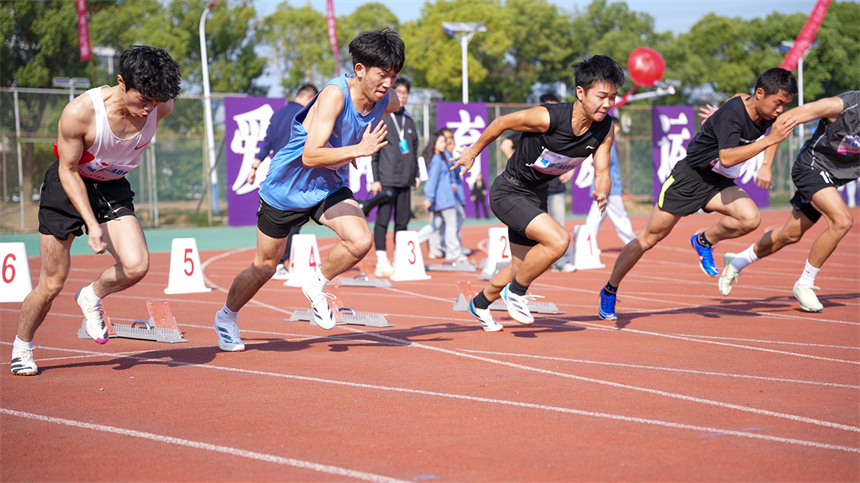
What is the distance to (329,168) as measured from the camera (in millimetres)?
5320

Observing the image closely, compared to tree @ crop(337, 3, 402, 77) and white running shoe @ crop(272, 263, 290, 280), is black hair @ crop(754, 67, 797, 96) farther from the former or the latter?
tree @ crop(337, 3, 402, 77)

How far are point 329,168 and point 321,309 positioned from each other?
0.95 metres

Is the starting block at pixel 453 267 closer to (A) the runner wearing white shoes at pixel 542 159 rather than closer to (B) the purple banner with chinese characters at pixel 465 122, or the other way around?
(A) the runner wearing white shoes at pixel 542 159

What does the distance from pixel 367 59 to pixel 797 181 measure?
4460 mm

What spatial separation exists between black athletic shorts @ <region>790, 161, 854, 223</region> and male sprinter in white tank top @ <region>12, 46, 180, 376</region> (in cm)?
551

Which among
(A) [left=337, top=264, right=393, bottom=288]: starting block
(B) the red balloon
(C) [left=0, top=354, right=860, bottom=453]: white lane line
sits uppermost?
(B) the red balloon

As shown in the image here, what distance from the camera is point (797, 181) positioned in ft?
24.3

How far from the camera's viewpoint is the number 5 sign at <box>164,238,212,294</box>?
9477mm

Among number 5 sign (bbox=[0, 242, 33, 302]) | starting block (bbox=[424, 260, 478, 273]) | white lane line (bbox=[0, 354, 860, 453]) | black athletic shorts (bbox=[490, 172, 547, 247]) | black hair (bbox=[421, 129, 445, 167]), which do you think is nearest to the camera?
white lane line (bbox=[0, 354, 860, 453])

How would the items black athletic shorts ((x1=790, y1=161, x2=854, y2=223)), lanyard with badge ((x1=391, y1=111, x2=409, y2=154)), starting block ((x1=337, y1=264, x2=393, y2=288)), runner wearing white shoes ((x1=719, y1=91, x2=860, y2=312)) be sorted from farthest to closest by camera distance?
lanyard with badge ((x1=391, y1=111, x2=409, y2=154)), starting block ((x1=337, y1=264, x2=393, y2=288)), black athletic shorts ((x1=790, y1=161, x2=854, y2=223)), runner wearing white shoes ((x1=719, y1=91, x2=860, y2=312))

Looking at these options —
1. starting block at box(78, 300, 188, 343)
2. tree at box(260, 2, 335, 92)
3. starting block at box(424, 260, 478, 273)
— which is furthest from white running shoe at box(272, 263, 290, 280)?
tree at box(260, 2, 335, 92)

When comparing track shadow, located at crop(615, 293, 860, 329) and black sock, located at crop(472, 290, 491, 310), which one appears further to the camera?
track shadow, located at crop(615, 293, 860, 329)

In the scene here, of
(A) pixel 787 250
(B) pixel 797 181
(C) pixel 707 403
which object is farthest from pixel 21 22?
(C) pixel 707 403

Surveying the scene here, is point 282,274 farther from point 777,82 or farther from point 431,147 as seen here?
point 777,82
